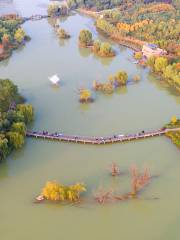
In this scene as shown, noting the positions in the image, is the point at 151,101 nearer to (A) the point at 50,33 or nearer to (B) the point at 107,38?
(B) the point at 107,38

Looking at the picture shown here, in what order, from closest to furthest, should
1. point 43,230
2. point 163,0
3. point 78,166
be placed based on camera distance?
point 43,230 → point 78,166 → point 163,0

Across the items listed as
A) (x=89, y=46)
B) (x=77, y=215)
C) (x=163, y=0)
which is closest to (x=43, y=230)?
(x=77, y=215)

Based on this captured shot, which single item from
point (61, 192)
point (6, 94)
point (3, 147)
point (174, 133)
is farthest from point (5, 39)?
point (61, 192)

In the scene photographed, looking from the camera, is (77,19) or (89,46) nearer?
(89,46)

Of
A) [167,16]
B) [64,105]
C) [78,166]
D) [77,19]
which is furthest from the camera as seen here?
[77,19]

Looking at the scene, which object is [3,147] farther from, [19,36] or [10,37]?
[19,36]

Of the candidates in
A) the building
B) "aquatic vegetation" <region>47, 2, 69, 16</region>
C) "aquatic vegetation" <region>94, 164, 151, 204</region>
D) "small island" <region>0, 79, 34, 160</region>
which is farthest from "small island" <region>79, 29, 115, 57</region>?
"aquatic vegetation" <region>94, 164, 151, 204</region>

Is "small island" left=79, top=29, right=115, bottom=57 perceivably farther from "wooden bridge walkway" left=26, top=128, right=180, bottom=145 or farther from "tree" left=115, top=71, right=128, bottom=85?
Answer: "wooden bridge walkway" left=26, top=128, right=180, bottom=145

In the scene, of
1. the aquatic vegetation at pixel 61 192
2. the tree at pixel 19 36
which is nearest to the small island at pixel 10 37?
the tree at pixel 19 36
